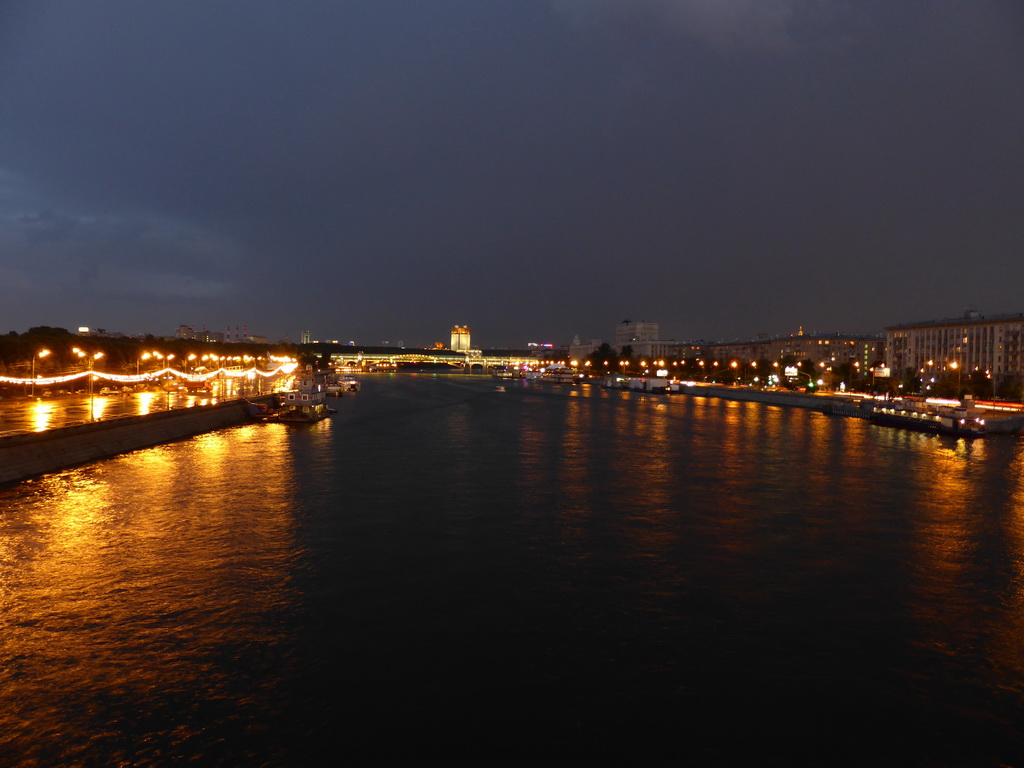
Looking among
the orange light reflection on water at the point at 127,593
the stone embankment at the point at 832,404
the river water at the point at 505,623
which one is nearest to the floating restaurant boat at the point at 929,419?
the stone embankment at the point at 832,404

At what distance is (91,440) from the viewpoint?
26.2 metres

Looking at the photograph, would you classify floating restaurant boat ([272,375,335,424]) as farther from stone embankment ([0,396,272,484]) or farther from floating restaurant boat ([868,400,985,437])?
floating restaurant boat ([868,400,985,437])

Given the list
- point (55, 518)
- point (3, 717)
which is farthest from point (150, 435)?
point (3, 717)

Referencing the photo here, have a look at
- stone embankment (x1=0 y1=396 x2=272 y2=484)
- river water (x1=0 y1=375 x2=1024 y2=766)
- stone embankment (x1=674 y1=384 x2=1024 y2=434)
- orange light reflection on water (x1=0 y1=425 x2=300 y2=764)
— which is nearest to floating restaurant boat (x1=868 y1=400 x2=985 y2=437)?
stone embankment (x1=674 y1=384 x2=1024 y2=434)

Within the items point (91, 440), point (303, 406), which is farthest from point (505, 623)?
point (303, 406)

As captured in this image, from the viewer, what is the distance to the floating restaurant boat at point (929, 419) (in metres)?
40.7

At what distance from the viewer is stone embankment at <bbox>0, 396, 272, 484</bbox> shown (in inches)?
848

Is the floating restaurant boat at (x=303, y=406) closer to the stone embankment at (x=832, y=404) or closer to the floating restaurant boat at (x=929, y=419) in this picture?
the floating restaurant boat at (x=929, y=419)

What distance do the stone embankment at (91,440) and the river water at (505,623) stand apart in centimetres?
113

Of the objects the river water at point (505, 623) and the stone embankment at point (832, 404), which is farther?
the stone embankment at point (832, 404)

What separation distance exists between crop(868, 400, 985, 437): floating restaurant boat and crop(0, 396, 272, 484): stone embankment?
152ft

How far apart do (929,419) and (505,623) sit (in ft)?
147

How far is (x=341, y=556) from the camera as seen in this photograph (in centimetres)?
1358

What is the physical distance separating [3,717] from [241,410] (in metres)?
41.0
